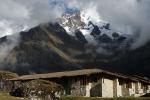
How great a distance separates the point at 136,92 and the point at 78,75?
61.5ft

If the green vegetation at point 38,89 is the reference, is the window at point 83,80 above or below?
above

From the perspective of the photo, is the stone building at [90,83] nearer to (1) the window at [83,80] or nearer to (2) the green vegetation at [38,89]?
(1) the window at [83,80]

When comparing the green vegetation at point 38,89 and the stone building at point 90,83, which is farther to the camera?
the stone building at point 90,83

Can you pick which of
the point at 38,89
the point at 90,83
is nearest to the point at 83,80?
the point at 90,83

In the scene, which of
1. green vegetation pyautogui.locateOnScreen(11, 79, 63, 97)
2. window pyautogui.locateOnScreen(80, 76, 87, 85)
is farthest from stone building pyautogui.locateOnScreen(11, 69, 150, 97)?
green vegetation pyautogui.locateOnScreen(11, 79, 63, 97)

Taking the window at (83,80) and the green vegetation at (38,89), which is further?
the window at (83,80)

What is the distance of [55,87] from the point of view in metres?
78.9

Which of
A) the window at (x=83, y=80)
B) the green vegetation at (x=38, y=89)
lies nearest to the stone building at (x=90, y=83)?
the window at (x=83, y=80)

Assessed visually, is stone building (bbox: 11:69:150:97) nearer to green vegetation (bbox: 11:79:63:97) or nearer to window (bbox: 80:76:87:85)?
window (bbox: 80:76:87:85)

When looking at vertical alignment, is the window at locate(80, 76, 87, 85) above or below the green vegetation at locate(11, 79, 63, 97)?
above

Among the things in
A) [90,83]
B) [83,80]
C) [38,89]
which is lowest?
[38,89]

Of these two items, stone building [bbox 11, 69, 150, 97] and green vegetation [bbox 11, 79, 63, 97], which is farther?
stone building [bbox 11, 69, 150, 97]

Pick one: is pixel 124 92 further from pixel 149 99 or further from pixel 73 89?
pixel 149 99

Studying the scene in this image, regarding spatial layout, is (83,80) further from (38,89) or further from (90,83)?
(38,89)
